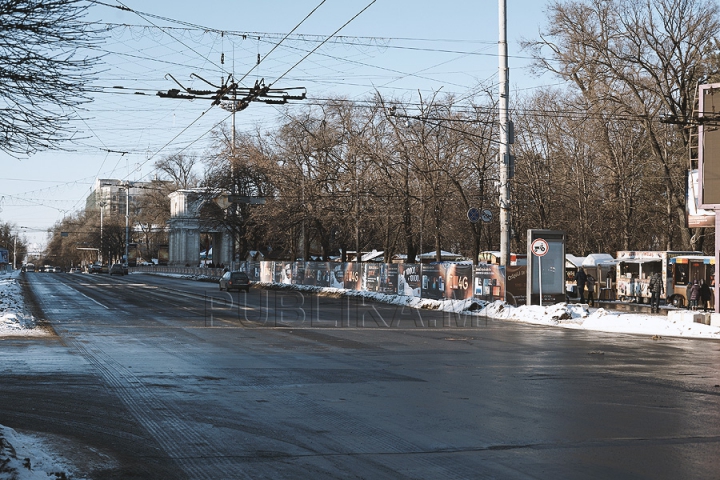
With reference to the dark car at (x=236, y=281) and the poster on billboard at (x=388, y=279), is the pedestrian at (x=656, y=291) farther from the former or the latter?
the dark car at (x=236, y=281)

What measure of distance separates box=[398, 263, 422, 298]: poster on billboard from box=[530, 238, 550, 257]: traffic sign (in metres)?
9.09

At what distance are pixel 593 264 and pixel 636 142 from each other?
1388 centimetres

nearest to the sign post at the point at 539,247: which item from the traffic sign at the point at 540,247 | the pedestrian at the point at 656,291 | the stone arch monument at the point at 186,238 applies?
the traffic sign at the point at 540,247

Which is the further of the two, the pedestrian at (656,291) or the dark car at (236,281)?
the dark car at (236,281)

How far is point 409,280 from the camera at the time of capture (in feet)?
133

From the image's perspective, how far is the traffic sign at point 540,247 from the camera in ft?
101

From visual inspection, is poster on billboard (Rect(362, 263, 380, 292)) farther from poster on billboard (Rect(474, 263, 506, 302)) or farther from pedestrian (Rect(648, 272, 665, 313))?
pedestrian (Rect(648, 272, 665, 313))

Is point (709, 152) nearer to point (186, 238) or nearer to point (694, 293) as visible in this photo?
point (694, 293)

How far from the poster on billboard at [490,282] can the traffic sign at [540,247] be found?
2.75 metres

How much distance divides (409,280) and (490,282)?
272 inches

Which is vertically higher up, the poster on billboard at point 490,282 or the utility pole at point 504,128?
the utility pole at point 504,128

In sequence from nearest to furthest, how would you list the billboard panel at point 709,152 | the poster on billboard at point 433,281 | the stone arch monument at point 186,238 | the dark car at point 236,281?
the billboard panel at point 709,152
the poster on billboard at point 433,281
the dark car at point 236,281
the stone arch monument at point 186,238

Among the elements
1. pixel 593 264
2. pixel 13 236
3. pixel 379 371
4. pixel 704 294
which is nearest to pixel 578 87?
pixel 593 264

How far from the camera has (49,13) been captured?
9.33m
